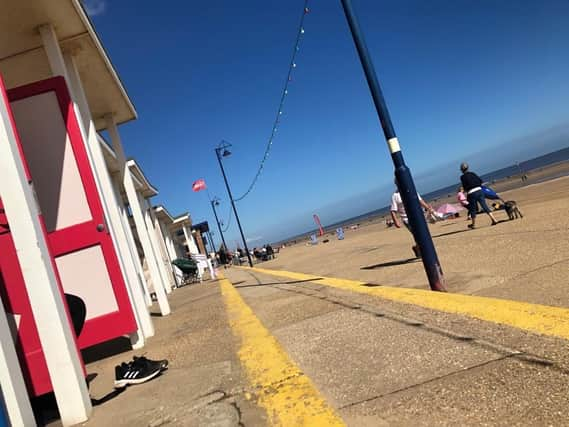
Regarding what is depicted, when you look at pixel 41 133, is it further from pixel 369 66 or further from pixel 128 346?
pixel 369 66

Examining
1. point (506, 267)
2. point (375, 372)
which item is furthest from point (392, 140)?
point (375, 372)

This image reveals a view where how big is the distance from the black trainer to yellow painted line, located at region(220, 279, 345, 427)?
704 mm

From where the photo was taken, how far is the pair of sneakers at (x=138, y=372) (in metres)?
3.29

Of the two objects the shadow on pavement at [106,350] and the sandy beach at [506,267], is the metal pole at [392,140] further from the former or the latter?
the shadow on pavement at [106,350]

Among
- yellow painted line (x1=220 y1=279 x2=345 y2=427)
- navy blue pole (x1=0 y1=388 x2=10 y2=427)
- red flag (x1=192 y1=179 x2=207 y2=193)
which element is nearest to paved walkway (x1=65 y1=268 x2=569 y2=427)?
yellow painted line (x1=220 y1=279 x2=345 y2=427)

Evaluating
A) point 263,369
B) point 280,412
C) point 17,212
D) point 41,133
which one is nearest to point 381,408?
point 280,412

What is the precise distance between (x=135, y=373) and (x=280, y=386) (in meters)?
1.46

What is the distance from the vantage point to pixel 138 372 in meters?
3.34

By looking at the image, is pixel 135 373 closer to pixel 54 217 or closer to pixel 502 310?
pixel 54 217

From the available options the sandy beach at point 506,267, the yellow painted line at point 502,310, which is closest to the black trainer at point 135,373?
the yellow painted line at point 502,310

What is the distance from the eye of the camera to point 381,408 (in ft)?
6.47

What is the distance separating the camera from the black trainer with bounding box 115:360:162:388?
3.28 metres

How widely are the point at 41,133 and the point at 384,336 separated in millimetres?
3946

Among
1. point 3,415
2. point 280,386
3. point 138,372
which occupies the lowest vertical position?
point 280,386
